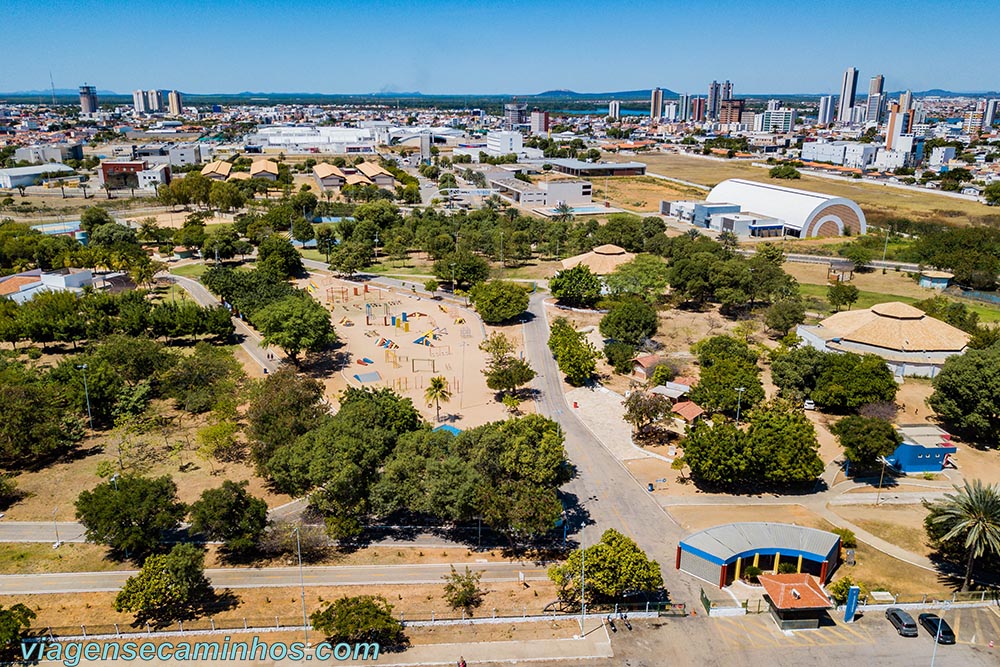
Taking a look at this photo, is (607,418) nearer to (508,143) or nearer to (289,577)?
(289,577)

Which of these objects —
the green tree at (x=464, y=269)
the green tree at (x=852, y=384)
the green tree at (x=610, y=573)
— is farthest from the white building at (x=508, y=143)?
the green tree at (x=610, y=573)

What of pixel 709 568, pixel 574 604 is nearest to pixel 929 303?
pixel 709 568

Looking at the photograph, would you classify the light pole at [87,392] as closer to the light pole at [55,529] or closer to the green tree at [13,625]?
the light pole at [55,529]

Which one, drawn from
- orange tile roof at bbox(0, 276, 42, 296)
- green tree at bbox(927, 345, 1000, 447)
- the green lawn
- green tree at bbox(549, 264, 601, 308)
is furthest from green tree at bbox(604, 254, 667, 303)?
orange tile roof at bbox(0, 276, 42, 296)

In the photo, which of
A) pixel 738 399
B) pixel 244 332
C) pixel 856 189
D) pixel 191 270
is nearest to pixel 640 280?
pixel 738 399

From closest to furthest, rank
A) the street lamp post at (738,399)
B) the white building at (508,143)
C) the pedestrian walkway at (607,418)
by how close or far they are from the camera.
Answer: the pedestrian walkway at (607,418) < the street lamp post at (738,399) < the white building at (508,143)

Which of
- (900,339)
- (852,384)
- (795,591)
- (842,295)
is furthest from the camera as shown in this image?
(842,295)

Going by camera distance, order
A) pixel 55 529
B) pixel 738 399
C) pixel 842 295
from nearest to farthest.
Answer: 1. pixel 55 529
2. pixel 738 399
3. pixel 842 295
